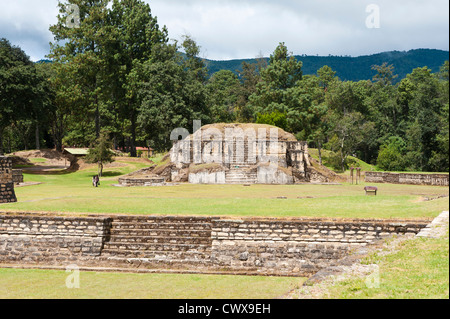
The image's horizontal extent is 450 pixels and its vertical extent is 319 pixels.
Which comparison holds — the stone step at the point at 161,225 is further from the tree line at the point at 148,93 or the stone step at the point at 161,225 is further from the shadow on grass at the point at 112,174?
the tree line at the point at 148,93

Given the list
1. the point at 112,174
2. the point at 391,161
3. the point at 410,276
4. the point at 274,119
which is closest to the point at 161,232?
the point at 410,276

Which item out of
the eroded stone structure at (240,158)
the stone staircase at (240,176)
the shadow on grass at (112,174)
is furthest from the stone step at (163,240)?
the shadow on grass at (112,174)

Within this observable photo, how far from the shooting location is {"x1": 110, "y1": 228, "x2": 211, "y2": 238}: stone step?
459 inches

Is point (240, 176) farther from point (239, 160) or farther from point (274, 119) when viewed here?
point (274, 119)

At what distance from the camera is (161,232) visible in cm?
1177

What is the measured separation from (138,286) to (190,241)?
247 cm

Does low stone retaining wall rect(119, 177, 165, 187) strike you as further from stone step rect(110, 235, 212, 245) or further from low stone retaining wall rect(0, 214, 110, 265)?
stone step rect(110, 235, 212, 245)

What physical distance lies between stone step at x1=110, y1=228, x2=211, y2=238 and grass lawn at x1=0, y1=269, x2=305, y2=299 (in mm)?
1507

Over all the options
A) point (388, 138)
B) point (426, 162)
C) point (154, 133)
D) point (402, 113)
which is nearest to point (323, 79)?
point (402, 113)

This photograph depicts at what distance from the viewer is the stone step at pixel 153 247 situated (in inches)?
448

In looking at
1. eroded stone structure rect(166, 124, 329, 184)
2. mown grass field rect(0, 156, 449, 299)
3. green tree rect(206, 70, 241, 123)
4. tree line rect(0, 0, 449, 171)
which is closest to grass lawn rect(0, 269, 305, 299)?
mown grass field rect(0, 156, 449, 299)

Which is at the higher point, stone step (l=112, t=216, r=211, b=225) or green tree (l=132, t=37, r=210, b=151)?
green tree (l=132, t=37, r=210, b=151)

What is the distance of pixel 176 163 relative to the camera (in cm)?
3272

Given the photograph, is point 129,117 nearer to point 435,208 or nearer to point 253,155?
point 253,155
